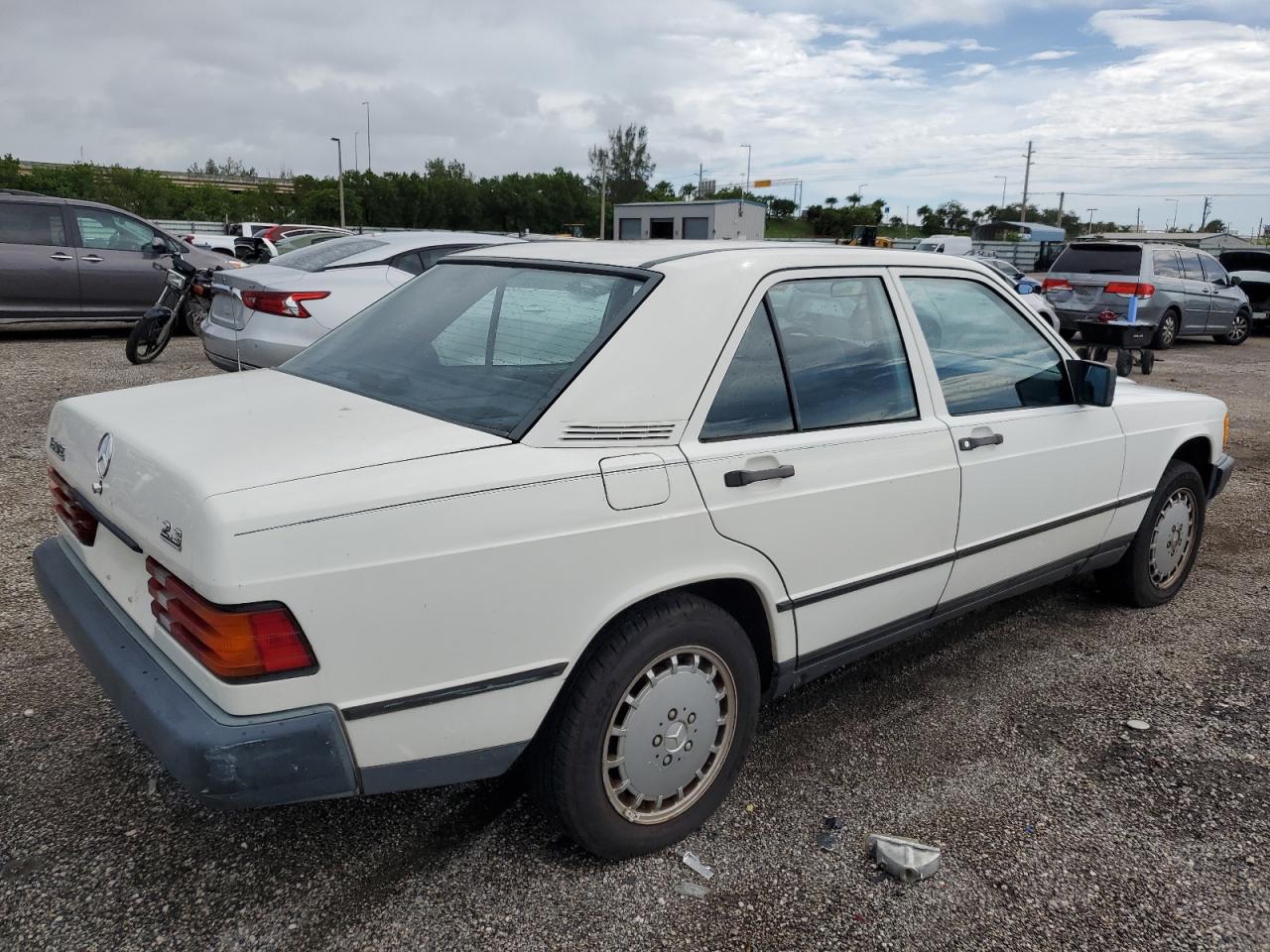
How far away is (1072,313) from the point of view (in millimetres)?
14242

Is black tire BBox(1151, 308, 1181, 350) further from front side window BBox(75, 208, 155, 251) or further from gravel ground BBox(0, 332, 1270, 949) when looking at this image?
front side window BBox(75, 208, 155, 251)

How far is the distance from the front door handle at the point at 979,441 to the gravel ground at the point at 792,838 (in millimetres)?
987

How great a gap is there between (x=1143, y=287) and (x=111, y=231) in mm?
14538

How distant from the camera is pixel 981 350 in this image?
3.46 meters

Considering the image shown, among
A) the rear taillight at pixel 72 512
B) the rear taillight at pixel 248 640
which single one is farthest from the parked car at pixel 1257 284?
the rear taillight at pixel 248 640

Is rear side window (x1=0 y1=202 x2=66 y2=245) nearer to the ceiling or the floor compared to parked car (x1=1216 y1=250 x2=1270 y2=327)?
nearer to the ceiling

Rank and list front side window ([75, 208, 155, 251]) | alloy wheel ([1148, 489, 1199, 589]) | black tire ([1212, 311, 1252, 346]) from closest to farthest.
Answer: alloy wheel ([1148, 489, 1199, 589])
front side window ([75, 208, 155, 251])
black tire ([1212, 311, 1252, 346])

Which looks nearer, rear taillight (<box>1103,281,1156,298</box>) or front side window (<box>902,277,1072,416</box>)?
front side window (<box>902,277,1072,416</box>)

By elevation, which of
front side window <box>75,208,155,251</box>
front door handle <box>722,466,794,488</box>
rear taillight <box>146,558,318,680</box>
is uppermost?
front side window <box>75,208,155,251</box>

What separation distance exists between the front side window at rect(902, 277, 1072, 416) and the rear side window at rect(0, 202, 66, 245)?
37.9 feet

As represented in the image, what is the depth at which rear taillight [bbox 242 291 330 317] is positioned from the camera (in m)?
7.02

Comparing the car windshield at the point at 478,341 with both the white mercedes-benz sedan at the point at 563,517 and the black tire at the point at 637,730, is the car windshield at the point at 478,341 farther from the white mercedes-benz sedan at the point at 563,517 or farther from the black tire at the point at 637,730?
the black tire at the point at 637,730

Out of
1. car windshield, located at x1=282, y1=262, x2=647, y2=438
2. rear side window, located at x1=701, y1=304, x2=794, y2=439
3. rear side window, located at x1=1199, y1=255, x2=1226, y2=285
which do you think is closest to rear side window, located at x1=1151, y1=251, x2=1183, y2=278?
rear side window, located at x1=1199, y1=255, x2=1226, y2=285

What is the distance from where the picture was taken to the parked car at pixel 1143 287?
561 inches
